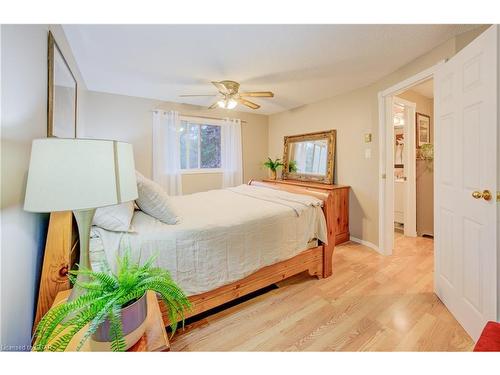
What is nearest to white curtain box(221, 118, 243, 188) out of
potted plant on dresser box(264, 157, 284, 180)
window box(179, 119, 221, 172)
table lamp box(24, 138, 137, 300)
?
window box(179, 119, 221, 172)

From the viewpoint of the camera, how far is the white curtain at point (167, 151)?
3502 mm

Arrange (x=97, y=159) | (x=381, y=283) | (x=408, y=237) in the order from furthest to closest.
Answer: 1. (x=408, y=237)
2. (x=381, y=283)
3. (x=97, y=159)

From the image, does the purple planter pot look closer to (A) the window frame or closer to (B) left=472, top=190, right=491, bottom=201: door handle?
(B) left=472, top=190, right=491, bottom=201: door handle

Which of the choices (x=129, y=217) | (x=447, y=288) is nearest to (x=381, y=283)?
(x=447, y=288)

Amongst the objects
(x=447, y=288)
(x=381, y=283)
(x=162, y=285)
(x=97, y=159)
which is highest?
(x=97, y=159)

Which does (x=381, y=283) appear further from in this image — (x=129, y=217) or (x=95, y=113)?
(x=95, y=113)

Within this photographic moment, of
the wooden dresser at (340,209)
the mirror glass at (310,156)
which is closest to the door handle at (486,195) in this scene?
the wooden dresser at (340,209)

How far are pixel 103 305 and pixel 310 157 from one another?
369cm

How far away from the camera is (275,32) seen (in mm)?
1739

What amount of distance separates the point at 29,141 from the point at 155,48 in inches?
56.3

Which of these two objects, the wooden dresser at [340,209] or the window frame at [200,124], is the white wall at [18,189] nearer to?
the window frame at [200,124]

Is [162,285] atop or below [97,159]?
below

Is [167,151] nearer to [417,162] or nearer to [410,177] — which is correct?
[410,177]

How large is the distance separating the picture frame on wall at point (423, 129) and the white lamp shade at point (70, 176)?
14.2 ft
